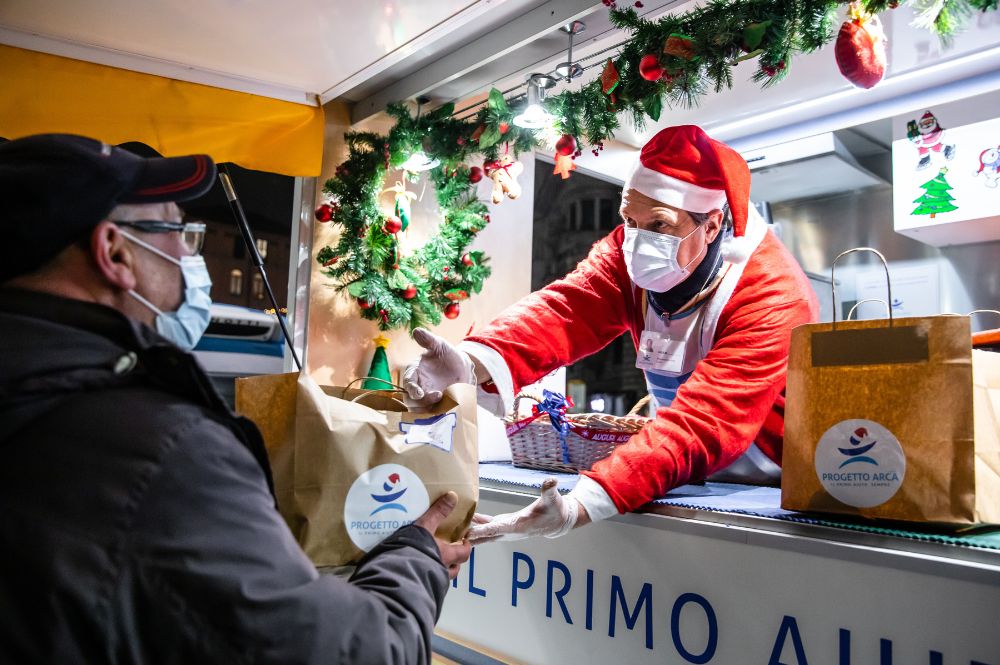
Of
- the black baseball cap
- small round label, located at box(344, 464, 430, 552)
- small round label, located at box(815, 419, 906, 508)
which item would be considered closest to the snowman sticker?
small round label, located at box(815, 419, 906, 508)

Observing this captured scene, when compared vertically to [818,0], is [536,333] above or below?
below

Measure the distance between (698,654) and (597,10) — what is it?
6.35 feet

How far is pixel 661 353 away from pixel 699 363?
28cm

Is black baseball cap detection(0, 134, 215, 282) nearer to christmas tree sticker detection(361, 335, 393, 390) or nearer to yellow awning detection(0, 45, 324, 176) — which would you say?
yellow awning detection(0, 45, 324, 176)

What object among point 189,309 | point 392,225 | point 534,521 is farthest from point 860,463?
point 392,225

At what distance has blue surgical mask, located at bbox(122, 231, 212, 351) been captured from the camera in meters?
1.05

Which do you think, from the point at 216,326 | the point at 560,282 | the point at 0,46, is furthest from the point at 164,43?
the point at 216,326

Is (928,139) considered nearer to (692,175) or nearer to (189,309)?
(692,175)

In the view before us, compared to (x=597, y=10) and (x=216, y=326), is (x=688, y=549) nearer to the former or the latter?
(x=597, y=10)

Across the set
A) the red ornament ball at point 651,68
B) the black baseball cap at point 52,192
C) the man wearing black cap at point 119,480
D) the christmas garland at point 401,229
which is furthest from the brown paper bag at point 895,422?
the christmas garland at point 401,229

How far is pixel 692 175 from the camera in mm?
1988

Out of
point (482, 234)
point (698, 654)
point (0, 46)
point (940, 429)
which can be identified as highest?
point (0, 46)

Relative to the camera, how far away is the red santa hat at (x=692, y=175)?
77.6 inches

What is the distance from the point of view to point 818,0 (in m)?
1.88
